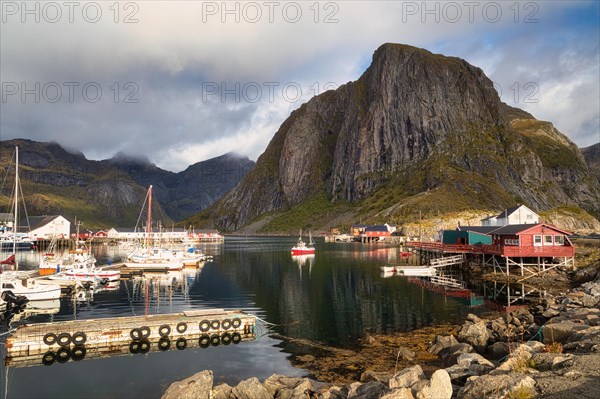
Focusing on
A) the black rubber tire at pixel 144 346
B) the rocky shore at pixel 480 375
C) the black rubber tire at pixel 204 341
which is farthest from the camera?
the black rubber tire at pixel 204 341

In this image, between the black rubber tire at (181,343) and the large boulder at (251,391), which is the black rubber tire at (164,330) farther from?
the large boulder at (251,391)

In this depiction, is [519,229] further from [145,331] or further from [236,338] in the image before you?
[145,331]

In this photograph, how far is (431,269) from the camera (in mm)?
86250

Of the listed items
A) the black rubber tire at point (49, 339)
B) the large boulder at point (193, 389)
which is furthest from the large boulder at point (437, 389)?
the black rubber tire at point (49, 339)

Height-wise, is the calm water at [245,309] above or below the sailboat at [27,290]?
below

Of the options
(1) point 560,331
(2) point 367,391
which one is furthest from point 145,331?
(1) point 560,331

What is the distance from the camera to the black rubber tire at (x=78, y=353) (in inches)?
1323

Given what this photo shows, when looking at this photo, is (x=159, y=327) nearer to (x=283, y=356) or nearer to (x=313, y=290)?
(x=283, y=356)

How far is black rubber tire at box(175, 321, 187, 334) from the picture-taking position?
38531mm

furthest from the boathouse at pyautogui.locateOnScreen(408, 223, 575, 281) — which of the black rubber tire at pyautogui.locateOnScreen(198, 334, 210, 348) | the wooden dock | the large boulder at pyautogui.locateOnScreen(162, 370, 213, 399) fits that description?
the large boulder at pyautogui.locateOnScreen(162, 370, 213, 399)

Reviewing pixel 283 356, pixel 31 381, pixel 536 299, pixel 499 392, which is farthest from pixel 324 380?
pixel 536 299

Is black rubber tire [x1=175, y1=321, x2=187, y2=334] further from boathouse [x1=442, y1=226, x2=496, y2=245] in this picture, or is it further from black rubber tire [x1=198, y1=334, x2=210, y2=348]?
boathouse [x1=442, y1=226, x2=496, y2=245]

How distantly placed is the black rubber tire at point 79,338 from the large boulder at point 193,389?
51.9ft

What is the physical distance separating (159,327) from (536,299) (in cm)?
4840
